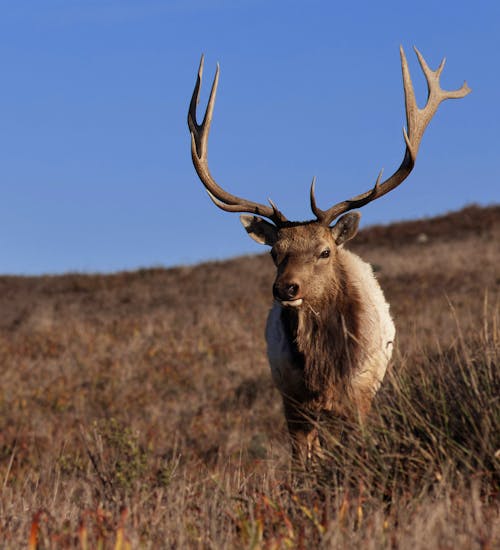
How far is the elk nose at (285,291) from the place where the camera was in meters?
5.87

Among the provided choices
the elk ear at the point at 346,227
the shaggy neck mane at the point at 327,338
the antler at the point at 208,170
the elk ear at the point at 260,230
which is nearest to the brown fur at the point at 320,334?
the shaggy neck mane at the point at 327,338

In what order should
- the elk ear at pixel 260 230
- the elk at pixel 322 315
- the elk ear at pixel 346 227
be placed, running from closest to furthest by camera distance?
the elk at pixel 322 315
the elk ear at pixel 346 227
the elk ear at pixel 260 230

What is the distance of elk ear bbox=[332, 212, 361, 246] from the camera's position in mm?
6660

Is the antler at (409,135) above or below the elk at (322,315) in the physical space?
above

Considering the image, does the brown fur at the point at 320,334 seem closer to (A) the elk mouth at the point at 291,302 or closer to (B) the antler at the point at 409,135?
(A) the elk mouth at the point at 291,302

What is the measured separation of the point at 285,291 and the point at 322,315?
0.59m

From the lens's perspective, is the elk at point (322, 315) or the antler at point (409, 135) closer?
the elk at point (322, 315)

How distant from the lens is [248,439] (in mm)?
11328

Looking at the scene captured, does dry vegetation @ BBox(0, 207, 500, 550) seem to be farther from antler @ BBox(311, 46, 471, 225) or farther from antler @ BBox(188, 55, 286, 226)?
antler @ BBox(188, 55, 286, 226)

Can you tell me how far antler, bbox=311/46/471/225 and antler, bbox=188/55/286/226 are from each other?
1.44 feet

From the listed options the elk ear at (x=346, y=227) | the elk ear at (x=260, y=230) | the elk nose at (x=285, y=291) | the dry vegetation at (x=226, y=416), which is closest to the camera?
the dry vegetation at (x=226, y=416)

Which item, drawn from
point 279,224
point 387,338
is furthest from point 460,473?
point 279,224

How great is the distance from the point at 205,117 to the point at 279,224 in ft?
4.56

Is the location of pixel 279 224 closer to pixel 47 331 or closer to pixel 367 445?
pixel 367 445
